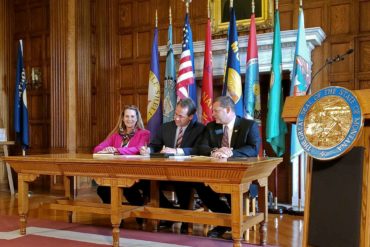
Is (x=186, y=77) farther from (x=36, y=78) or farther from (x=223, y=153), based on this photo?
(x=36, y=78)

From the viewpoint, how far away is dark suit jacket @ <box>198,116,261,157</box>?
3.26m

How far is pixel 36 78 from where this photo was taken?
6840 mm

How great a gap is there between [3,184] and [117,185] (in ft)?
14.8

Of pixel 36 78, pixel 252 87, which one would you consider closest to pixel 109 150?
pixel 252 87

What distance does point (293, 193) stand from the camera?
16.1 feet

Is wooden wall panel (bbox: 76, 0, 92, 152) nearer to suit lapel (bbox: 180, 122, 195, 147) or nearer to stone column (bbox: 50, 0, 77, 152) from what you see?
stone column (bbox: 50, 0, 77, 152)

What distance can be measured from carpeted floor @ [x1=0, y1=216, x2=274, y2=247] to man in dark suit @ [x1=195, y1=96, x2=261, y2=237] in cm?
32

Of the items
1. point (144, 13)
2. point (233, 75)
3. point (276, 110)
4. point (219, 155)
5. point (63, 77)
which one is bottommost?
point (219, 155)

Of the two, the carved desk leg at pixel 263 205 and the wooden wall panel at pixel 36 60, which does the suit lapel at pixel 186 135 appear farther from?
the wooden wall panel at pixel 36 60

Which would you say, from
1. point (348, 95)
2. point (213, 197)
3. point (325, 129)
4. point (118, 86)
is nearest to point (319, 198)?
point (325, 129)

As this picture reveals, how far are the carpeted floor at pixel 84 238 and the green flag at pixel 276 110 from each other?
161 centimetres

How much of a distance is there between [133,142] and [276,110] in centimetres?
169

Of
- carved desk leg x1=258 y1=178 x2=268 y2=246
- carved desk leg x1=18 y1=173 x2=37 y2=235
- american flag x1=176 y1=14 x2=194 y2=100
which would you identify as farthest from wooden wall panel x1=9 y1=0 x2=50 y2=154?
carved desk leg x1=258 y1=178 x2=268 y2=246

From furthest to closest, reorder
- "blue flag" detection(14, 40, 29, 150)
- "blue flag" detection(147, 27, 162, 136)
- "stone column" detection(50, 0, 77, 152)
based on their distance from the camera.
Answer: "blue flag" detection(14, 40, 29, 150) → "stone column" detection(50, 0, 77, 152) → "blue flag" detection(147, 27, 162, 136)
